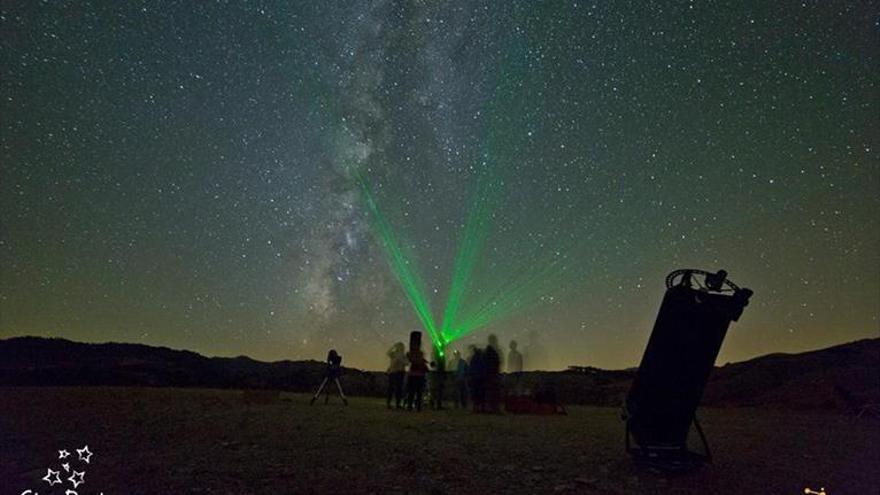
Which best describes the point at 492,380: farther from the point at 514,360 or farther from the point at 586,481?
the point at 586,481

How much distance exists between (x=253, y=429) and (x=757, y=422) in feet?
44.5

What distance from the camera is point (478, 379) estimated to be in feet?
54.4

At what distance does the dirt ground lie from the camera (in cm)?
687

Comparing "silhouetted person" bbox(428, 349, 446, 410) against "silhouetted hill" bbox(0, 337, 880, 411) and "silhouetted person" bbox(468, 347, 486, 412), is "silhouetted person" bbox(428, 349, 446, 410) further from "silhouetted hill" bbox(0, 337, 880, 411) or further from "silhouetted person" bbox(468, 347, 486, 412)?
"silhouetted hill" bbox(0, 337, 880, 411)

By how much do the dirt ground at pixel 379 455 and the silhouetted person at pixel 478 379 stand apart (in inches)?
87.4

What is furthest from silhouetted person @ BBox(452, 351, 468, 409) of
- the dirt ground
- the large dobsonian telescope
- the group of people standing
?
the large dobsonian telescope

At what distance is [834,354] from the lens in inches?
1281

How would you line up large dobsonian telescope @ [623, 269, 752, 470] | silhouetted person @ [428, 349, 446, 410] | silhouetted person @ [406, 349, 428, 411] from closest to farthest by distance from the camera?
large dobsonian telescope @ [623, 269, 752, 470] → silhouetted person @ [406, 349, 428, 411] → silhouetted person @ [428, 349, 446, 410]

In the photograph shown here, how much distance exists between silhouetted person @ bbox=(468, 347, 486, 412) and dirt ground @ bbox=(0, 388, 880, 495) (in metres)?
2.22

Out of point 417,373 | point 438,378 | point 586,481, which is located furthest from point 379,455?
point 438,378

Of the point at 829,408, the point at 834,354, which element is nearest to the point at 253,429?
the point at 829,408

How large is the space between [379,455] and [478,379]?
8428 mm

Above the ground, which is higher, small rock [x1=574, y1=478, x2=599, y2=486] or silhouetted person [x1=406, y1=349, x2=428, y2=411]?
silhouetted person [x1=406, y1=349, x2=428, y2=411]

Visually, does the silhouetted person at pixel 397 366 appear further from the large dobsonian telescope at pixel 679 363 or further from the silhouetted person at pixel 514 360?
the large dobsonian telescope at pixel 679 363
